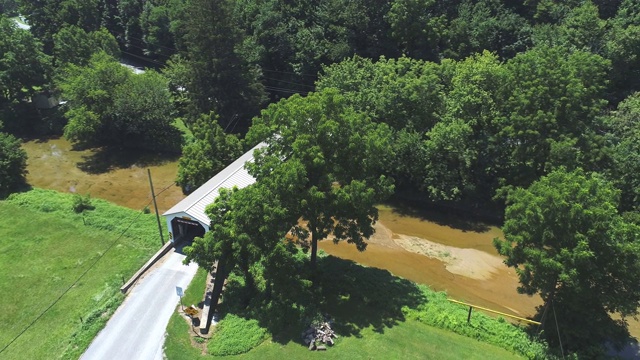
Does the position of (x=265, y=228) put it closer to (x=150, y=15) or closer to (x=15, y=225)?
(x=15, y=225)

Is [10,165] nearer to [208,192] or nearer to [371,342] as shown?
[208,192]

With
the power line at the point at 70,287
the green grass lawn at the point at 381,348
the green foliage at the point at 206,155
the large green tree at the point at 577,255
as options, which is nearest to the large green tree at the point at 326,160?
the green grass lawn at the point at 381,348

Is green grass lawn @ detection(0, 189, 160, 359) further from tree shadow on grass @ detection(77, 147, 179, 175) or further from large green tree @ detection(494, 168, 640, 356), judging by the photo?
large green tree @ detection(494, 168, 640, 356)

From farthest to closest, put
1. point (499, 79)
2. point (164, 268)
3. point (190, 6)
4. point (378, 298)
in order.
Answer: point (190, 6) < point (499, 79) < point (164, 268) < point (378, 298)

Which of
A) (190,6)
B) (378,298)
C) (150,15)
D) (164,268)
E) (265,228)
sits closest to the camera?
(265,228)

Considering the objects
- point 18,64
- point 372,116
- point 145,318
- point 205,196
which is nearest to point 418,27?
point 372,116

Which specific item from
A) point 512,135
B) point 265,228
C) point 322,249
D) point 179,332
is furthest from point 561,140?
point 179,332

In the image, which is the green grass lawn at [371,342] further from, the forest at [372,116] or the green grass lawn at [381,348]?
the forest at [372,116]
